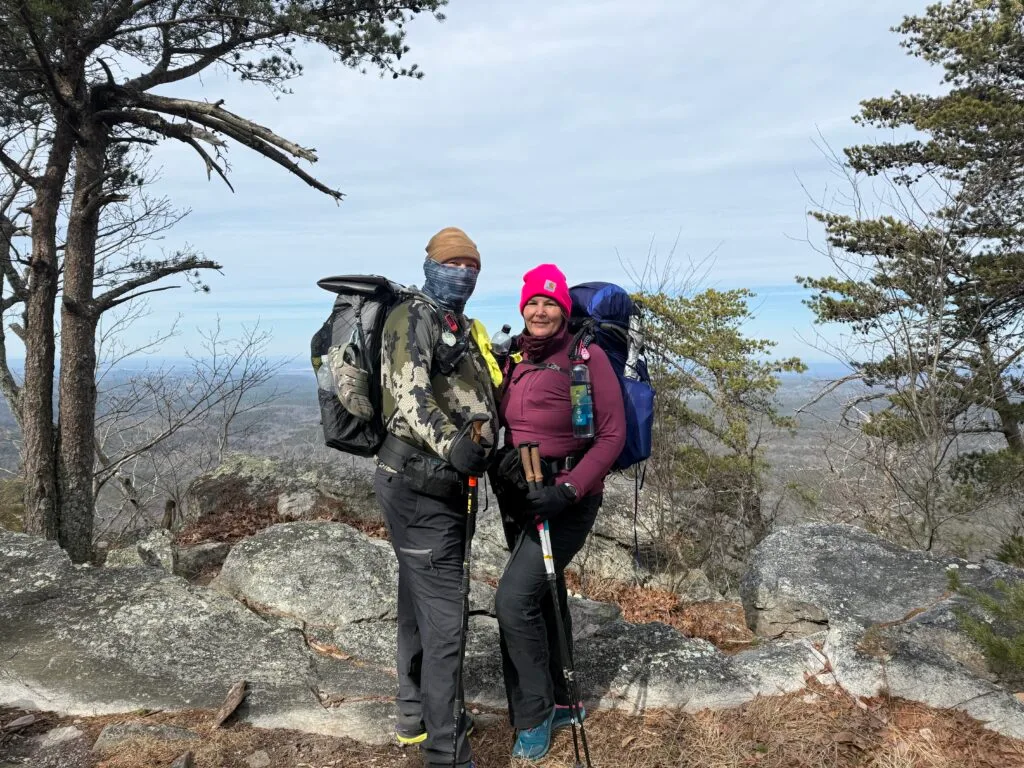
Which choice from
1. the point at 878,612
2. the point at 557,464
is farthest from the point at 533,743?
the point at 878,612

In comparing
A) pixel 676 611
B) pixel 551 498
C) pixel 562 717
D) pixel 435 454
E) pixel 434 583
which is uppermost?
pixel 435 454

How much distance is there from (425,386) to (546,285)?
838 millimetres

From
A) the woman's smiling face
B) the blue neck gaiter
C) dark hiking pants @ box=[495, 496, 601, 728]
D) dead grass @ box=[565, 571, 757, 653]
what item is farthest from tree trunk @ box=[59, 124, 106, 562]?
dark hiking pants @ box=[495, 496, 601, 728]

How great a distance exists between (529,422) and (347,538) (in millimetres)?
3249

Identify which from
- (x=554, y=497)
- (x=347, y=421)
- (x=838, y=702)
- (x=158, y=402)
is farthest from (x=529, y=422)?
(x=158, y=402)

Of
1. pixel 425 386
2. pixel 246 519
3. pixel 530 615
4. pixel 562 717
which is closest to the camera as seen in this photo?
pixel 425 386

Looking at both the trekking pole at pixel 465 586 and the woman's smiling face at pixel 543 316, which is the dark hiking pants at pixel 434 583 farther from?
the woman's smiling face at pixel 543 316

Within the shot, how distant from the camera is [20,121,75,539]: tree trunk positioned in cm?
731

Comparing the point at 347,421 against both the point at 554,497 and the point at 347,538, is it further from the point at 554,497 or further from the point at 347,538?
the point at 347,538

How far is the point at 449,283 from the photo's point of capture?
122 inches

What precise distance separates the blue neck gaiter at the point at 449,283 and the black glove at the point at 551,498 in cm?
98

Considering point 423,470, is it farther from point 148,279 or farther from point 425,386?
point 148,279

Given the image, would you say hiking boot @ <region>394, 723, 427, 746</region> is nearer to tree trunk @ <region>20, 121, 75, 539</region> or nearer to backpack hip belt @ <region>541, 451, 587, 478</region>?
backpack hip belt @ <region>541, 451, 587, 478</region>

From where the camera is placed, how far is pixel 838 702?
11.4 ft
